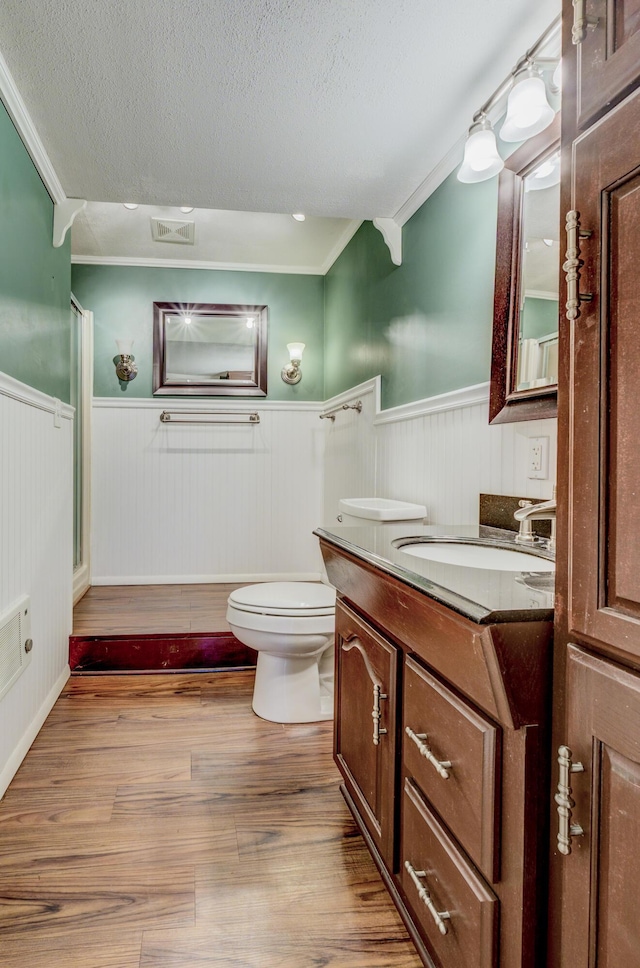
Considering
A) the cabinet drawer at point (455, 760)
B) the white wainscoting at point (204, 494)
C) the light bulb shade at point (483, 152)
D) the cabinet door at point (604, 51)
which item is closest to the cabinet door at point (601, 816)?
the cabinet drawer at point (455, 760)

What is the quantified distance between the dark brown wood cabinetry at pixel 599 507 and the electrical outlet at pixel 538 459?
75 centimetres

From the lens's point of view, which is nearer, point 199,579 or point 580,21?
point 580,21

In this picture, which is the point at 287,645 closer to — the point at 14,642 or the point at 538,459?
the point at 14,642

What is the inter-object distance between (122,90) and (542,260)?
1277 millimetres

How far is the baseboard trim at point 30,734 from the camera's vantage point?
173cm

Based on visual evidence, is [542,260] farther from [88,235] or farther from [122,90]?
[88,235]

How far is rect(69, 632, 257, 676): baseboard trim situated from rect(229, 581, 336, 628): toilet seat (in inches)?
18.8

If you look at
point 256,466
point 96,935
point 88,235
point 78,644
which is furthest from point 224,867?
point 88,235

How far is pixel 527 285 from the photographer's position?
1.48m

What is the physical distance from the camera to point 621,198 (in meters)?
0.63

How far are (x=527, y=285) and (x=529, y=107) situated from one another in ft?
1.27

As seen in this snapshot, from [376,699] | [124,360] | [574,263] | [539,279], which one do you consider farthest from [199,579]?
[574,263]

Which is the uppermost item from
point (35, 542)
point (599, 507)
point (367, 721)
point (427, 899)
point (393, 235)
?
point (393, 235)

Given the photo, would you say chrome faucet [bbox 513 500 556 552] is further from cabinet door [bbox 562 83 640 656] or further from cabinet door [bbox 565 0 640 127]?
cabinet door [bbox 565 0 640 127]
